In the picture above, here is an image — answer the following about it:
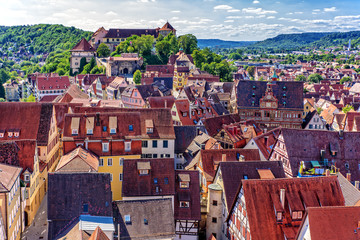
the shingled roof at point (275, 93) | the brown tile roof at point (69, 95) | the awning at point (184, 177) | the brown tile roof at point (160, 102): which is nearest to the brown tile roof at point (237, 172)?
the awning at point (184, 177)

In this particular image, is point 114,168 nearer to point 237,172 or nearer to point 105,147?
point 105,147

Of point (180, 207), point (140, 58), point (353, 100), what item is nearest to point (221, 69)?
point (140, 58)

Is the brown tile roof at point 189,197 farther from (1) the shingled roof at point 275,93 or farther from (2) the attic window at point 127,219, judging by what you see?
(1) the shingled roof at point 275,93

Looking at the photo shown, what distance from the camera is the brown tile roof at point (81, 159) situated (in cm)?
4357

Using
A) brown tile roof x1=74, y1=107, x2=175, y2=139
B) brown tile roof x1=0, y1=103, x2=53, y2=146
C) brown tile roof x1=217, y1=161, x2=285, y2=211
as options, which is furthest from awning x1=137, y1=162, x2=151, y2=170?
brown tile roof x1=0, y1=103, x2=53, y2=146

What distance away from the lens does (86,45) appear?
16725 centimetres

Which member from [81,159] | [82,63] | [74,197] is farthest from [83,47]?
[74,197]

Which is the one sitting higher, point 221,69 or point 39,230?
point 221,69

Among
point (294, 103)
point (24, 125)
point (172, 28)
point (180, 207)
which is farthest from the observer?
point (172, 28)

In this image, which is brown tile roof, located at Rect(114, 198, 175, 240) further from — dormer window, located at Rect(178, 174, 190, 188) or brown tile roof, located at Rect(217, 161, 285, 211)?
brown tile roof, located at Rect(217, 161, 285, 211)

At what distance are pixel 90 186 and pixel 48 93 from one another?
110m

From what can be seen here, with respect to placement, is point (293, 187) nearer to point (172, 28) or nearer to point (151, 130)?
point (151, 130)

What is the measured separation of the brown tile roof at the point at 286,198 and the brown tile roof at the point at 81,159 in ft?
59.5

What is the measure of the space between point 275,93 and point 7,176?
61015 millimetres
